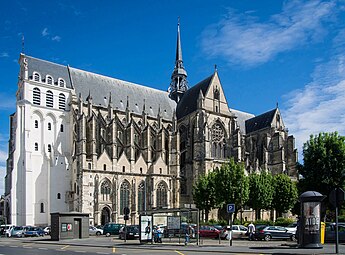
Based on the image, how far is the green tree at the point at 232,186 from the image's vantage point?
162 feet

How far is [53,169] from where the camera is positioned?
55844mm

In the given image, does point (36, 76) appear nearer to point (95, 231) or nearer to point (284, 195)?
point (95, 231)

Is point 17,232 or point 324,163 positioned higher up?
point 324,163

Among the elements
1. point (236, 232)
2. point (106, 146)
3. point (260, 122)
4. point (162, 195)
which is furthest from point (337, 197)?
point (260, 122)

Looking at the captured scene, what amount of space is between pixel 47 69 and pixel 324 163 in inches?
1553

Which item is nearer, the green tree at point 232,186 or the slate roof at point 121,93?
the green tree at point 232,186

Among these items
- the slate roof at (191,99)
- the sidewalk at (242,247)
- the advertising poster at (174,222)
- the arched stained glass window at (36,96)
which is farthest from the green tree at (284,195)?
the arched stained glass window at (36,96)

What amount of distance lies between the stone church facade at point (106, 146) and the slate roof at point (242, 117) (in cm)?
838

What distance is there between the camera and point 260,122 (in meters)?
76.8

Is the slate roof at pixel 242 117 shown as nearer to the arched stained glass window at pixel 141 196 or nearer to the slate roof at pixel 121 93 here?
the slate roof at pixel 121 93

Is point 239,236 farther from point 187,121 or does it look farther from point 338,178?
point 187,121

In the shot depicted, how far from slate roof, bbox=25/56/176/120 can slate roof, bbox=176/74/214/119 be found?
1796mm

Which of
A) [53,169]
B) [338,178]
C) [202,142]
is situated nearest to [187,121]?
[202,142]

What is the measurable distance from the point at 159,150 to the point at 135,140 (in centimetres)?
399
